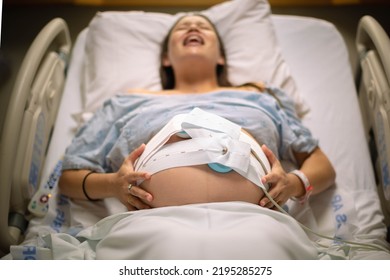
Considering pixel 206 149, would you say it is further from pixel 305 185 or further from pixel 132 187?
pixel 305 185

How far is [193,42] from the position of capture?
1577 mm

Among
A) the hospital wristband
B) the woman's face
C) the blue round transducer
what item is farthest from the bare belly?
the woman's face

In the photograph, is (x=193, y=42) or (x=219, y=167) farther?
(x=193, y=42)

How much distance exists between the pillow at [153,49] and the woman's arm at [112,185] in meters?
0.38

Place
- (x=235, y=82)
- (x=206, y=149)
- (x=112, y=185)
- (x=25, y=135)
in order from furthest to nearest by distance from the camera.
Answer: (x=235, y=82)
(x=25, y=135)
(x=112, y=185)
(x=206, y=149)

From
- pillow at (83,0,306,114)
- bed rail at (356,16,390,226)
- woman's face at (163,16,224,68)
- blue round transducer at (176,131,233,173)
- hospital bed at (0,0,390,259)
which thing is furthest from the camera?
pillow at (83,0,306,114)

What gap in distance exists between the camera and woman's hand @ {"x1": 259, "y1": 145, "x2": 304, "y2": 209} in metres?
1.14

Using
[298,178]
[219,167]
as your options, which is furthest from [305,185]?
[219,167]

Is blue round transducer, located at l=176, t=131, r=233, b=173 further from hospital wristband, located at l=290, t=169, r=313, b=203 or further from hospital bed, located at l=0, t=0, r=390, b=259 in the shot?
hospital wristband, located at l=290, t=169, r=313, b=203

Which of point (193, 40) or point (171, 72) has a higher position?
point (193, 40)

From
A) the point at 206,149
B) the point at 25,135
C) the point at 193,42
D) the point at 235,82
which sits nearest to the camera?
the point at 206,149

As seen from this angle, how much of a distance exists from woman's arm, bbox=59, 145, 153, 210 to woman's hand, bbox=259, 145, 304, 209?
29 centimetres

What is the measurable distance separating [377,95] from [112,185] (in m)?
0.86

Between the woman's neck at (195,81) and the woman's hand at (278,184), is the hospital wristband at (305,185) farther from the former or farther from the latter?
the woman's neck at (195,81)
